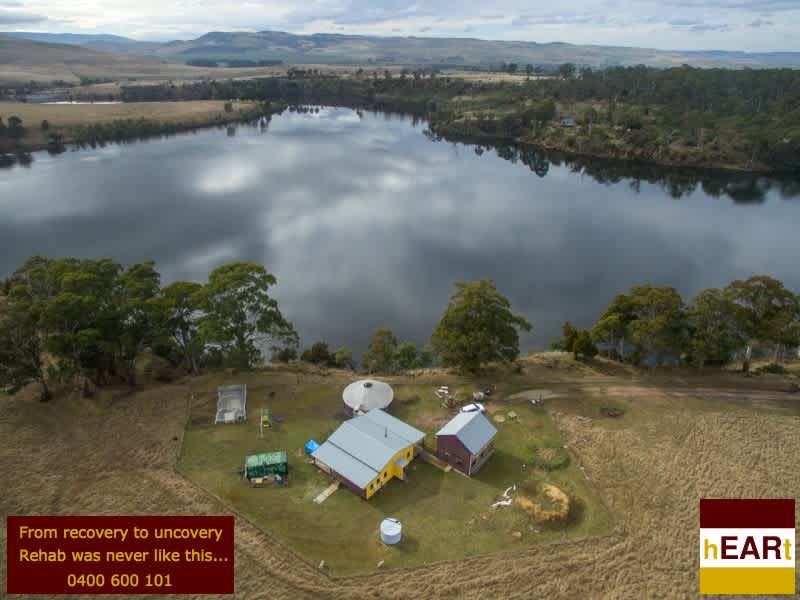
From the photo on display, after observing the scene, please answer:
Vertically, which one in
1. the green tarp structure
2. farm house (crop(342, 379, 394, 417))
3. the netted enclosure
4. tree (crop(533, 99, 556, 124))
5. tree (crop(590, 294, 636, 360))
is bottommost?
the green tarp structure

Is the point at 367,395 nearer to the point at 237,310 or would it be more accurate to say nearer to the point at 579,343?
the point at 237,310

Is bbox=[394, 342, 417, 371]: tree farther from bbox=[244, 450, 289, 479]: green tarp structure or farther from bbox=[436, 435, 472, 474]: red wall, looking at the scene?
bbox=[244, 450, 289, 479]: green tarp structure

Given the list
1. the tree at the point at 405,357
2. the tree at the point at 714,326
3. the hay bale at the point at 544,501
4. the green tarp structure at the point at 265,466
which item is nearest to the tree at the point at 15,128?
the tree at the point at 405,357

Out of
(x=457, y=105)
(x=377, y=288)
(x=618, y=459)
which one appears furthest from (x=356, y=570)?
(x=457, y=105)

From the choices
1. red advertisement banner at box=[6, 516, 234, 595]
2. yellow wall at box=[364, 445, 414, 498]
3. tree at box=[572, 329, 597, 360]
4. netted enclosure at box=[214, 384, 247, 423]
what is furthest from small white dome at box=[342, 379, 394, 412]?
tree at box=[572, 329, 597, 360]

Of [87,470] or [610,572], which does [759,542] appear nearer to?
[610,572]

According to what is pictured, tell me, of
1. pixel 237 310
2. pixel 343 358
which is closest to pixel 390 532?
pixel 237 310
